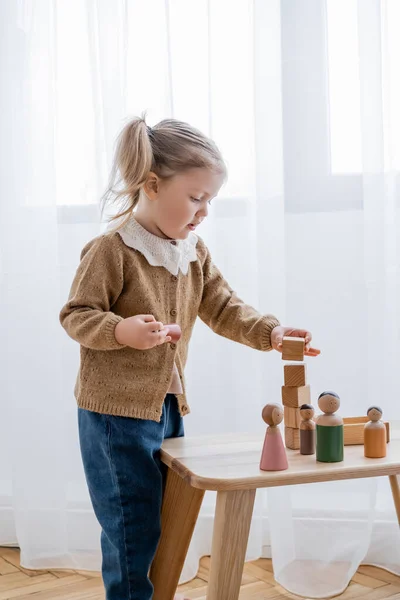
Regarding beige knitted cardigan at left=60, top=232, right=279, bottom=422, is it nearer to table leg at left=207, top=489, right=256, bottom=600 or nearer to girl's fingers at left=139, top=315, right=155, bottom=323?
girl's fingers at left=139, top=315, right=155, bottom=323

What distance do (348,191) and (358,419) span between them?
0.49m

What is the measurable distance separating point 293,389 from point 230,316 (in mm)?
182

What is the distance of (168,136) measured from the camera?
1080 millimetres

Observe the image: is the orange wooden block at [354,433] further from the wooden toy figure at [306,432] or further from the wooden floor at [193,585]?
the wooden floor at [193,585]

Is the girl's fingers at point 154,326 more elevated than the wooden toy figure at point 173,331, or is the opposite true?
the girl's fingers at point 154,326

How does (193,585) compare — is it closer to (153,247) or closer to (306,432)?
(306,432)

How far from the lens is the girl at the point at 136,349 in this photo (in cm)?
105

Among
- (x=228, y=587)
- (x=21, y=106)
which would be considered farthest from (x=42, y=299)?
(x=228, y=587)

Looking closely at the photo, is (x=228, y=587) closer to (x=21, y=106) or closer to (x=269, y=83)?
(x=269, y=83)

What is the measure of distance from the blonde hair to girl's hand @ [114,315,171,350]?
0.20 metres

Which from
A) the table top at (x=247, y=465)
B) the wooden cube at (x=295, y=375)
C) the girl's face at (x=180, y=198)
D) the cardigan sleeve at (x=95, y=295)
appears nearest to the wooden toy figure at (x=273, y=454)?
the table top at (x=247, y=465)

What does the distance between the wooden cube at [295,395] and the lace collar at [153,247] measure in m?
0.24

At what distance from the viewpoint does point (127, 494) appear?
105cm

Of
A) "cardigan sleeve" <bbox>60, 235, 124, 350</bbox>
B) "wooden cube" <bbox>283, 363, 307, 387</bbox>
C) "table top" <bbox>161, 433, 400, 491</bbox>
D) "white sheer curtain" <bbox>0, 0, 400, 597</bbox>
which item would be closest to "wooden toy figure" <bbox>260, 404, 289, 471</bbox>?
"table top" <bbox>161, 433, 400, 491</bbox>
